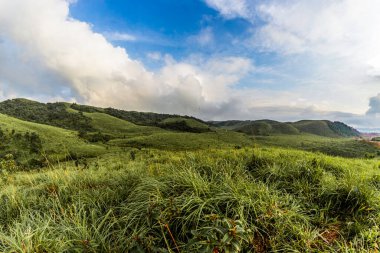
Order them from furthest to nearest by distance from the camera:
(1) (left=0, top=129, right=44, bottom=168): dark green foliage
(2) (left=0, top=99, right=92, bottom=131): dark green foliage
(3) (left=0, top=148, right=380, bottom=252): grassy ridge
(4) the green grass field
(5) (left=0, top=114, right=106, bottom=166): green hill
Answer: (2) (left=0, top=99, right=92, bottom=131): dark green foliage < (4) the green grass field < (1) (left=0, top=129, right=44, bottom=168): dark green foliage < (5) (left=0, top=114, right=106, bottom=166): green hill < (3) (left=0, top=148, right=380, bottom=252): grassy ridge

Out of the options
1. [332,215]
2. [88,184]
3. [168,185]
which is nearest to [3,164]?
[88,184]

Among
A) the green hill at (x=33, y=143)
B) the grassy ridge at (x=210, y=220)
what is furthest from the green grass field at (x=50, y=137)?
the grassy ridge at (x=210, y=220)

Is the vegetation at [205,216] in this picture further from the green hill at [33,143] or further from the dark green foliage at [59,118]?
the dark green foliage at [59,118]

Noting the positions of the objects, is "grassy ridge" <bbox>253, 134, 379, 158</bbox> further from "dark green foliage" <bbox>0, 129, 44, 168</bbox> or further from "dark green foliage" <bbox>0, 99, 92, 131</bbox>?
"dark green foliage" <bbox>0, 99, 92, 131</bbox>

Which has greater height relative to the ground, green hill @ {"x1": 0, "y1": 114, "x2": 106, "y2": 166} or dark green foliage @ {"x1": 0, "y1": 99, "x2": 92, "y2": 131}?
dark green foliage @ {"x1": 0, "y1": 99, "x2": 92, "y2": 131}

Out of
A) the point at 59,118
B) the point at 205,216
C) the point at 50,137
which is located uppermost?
the point at 59,118

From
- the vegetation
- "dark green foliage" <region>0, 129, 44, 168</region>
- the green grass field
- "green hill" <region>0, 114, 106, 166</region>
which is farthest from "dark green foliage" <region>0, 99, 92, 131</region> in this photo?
the vegetation

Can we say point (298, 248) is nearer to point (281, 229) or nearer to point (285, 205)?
point (281, 229)

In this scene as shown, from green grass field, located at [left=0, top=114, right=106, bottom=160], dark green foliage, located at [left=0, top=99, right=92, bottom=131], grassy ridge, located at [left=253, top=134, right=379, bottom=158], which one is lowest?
grassy ridge, located at [left=253, top=134, right=379, bottom=158]

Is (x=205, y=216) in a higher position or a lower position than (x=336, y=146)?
higher

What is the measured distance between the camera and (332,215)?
13.9 feet

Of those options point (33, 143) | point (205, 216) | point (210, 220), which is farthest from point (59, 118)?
point (205, 216)

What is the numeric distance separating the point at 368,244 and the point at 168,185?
3507mm

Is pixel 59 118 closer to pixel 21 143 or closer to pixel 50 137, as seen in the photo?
pixel 50 137
